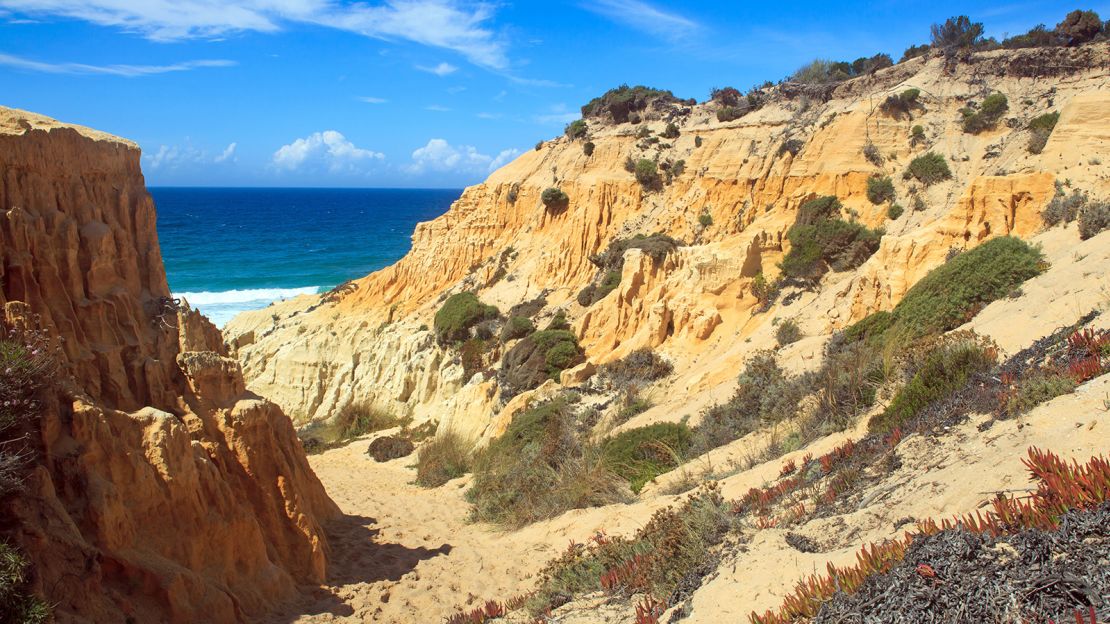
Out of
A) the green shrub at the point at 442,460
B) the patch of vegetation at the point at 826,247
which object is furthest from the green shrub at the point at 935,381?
the patch of vegetation at the point at 826,247

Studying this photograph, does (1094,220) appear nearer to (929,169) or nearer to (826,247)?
(826,247)

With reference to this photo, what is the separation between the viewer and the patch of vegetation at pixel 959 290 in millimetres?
12312

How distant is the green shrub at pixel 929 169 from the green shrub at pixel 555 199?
13.9 meters

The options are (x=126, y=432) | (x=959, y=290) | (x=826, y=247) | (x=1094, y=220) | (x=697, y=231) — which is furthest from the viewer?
(x=697, y=231)

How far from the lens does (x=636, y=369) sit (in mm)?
19203

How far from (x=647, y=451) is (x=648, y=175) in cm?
1923

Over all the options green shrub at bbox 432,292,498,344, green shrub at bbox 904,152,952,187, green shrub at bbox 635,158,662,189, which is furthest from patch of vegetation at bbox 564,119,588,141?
green shrub at bbox 904,152,952,187

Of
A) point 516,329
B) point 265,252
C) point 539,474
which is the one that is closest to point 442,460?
point 539,474

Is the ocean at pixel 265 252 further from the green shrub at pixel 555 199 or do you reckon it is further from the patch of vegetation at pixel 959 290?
the patch of vegetation at pixel 959 290

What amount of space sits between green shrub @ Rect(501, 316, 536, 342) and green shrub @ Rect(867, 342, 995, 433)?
1676 cm

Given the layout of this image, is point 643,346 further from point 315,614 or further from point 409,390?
point 315,614

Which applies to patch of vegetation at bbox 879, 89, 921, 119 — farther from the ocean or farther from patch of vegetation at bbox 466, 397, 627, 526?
the ocean

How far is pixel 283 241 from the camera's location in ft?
265

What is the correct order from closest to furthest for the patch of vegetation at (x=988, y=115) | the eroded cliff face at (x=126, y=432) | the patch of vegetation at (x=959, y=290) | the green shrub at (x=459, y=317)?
1. the eroded cliff face at (x=126, y=432)
2. the patch of vegetation at (x=959, y=290)
3. the patch of vegetation at (x=988, y=115)
4. the green shrub at (x=459, y=317)
